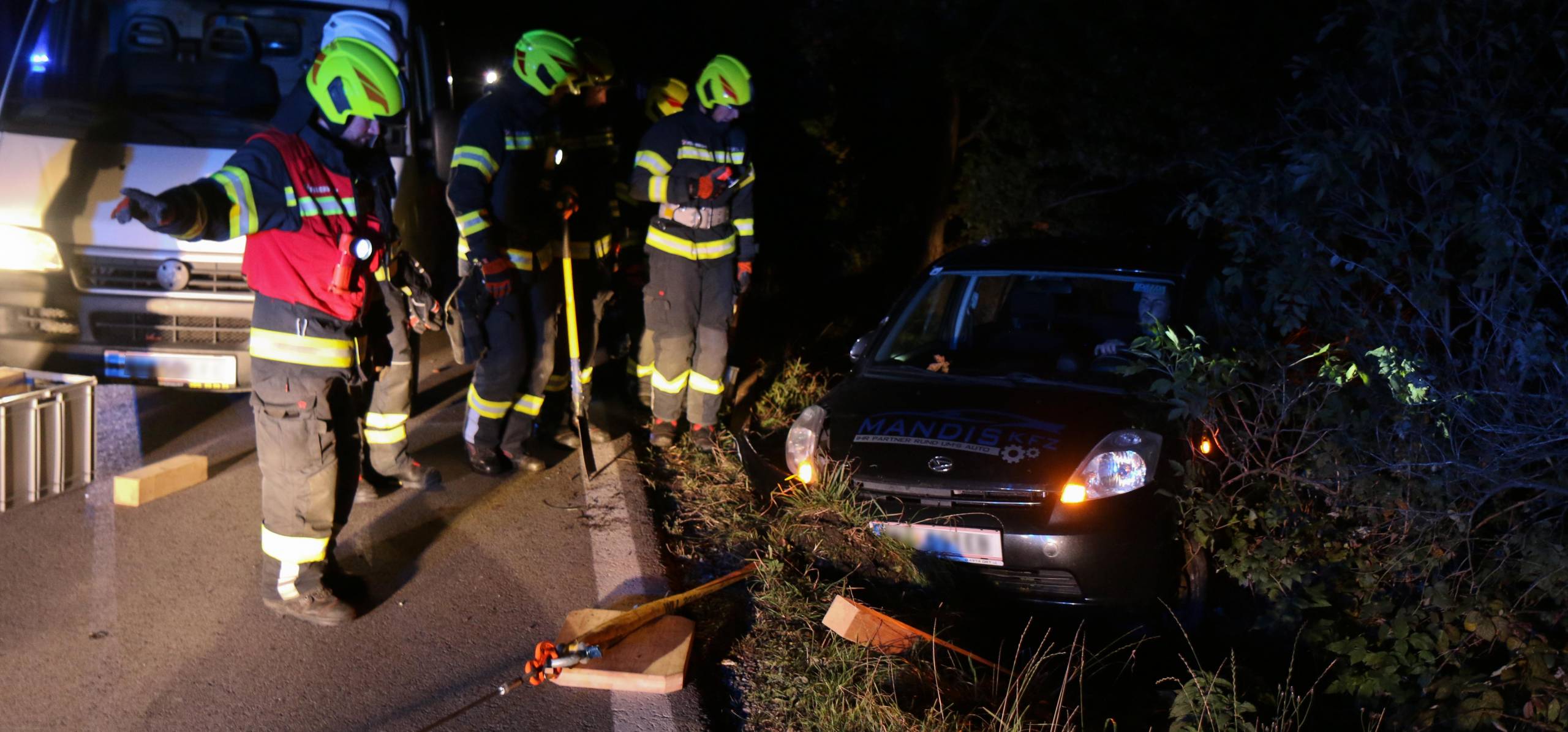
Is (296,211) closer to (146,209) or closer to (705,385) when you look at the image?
(146,209)

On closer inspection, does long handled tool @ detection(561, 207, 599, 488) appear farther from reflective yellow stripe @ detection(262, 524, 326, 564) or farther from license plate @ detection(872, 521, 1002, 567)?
license plate @ detection(872, 521, 1002, 567)

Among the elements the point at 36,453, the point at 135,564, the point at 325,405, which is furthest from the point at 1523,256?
the point at 36,453

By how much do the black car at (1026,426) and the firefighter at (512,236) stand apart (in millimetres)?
1564

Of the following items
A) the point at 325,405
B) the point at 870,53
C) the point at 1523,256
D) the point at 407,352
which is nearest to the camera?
the point at 1523,256

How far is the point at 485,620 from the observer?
13.7 feet

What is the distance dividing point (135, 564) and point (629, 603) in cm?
197

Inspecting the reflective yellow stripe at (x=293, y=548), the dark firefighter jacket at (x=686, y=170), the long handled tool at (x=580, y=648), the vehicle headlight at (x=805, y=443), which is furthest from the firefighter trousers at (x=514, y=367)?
the long handled tool at (x=580, y=648)

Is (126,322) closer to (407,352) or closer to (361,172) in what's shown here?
(407,352)

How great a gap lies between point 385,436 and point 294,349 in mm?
1437

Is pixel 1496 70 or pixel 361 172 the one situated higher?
pixel 1496 70

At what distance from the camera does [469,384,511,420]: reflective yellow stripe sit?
5672 mm

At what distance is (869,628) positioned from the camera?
3801mm

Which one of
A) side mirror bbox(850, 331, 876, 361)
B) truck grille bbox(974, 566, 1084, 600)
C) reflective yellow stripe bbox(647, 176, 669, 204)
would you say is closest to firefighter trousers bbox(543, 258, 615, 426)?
reflective yellow stripe bbox(647, 176, 669, 204)

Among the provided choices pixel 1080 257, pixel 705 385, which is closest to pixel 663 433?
pixel 705 385
